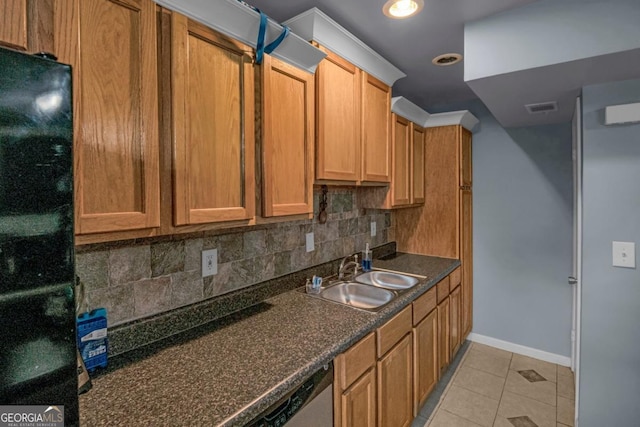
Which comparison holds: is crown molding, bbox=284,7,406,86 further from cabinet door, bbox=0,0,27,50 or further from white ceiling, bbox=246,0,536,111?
cabinet door, bbox=0,0,27,50

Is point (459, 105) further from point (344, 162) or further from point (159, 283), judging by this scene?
point (159, 283)

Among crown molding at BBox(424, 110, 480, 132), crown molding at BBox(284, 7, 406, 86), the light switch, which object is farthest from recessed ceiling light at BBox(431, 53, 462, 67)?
the light switch

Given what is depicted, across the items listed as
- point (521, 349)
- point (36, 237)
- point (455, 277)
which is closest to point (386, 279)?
point (455, 277)

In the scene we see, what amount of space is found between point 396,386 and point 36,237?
176cm

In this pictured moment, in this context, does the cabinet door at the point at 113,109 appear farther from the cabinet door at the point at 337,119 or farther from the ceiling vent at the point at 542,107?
the ceiling vent at the point at 542,107

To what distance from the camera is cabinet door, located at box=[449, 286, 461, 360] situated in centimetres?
256

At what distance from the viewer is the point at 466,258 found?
297 centimetres

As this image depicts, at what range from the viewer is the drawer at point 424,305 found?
6.30ft

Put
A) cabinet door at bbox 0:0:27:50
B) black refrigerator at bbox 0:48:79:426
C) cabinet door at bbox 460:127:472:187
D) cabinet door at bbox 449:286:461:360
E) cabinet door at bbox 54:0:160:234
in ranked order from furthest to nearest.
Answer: cabinet door at bbox 460:127:472:187
cabinet door at bbox 449:286:461:360
cabinet door at bbox 54:0:160:234
cabinet door at bbox 0:0:27:50
black refrigerator at bbox 0:48:79:426

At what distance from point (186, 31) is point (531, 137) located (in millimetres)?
2970

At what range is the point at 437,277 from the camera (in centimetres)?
221

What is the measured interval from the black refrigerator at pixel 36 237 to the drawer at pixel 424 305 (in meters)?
1.75

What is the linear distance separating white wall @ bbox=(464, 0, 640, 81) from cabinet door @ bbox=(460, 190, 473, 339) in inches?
53.8

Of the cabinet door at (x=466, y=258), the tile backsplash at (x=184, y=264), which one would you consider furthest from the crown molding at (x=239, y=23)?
the cabinet door at (x=466, y=258)
